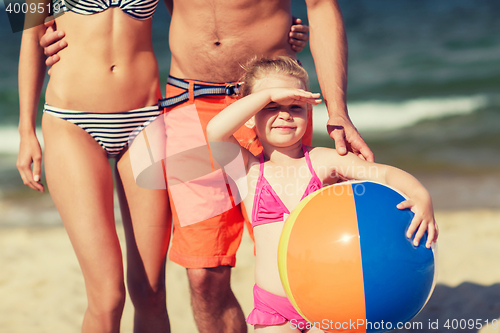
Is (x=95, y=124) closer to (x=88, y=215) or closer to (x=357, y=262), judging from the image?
(x=88, y=215)

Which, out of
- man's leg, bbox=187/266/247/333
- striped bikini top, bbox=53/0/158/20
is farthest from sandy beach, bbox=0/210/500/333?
striped bikini top, bbox=53/0/158/20

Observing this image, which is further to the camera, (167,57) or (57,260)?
(167,57)

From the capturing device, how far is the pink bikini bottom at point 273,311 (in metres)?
2.28

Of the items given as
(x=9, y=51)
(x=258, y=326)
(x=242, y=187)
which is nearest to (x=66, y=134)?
(x=242, y=187)

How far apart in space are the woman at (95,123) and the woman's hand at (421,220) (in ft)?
4.69

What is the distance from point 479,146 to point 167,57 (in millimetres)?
9166

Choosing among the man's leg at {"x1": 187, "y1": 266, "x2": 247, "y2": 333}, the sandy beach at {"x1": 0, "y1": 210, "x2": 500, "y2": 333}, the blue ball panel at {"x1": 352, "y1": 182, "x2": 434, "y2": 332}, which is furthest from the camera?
the sandy beach at {"x1": 0, "y1": 210, "x2": 500, "y2": 333}

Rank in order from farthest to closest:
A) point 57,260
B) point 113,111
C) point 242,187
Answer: point 57,260 < point 113,111 < point 242,187

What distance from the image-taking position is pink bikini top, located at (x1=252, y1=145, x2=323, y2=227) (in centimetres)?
228

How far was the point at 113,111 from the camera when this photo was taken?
257cm

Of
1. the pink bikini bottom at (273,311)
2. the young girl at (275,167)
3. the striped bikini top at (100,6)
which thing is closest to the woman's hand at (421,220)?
the young girl at (275,167)

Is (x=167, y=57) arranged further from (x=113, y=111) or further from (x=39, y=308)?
(x=113, y=111)

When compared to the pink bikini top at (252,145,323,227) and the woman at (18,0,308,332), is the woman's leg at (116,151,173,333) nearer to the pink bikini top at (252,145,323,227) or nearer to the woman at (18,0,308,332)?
the woman at (18,0,308,332)

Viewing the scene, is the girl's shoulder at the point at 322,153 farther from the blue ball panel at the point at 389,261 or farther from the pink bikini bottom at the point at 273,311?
the pink bikini bottom at the point at 273,311
